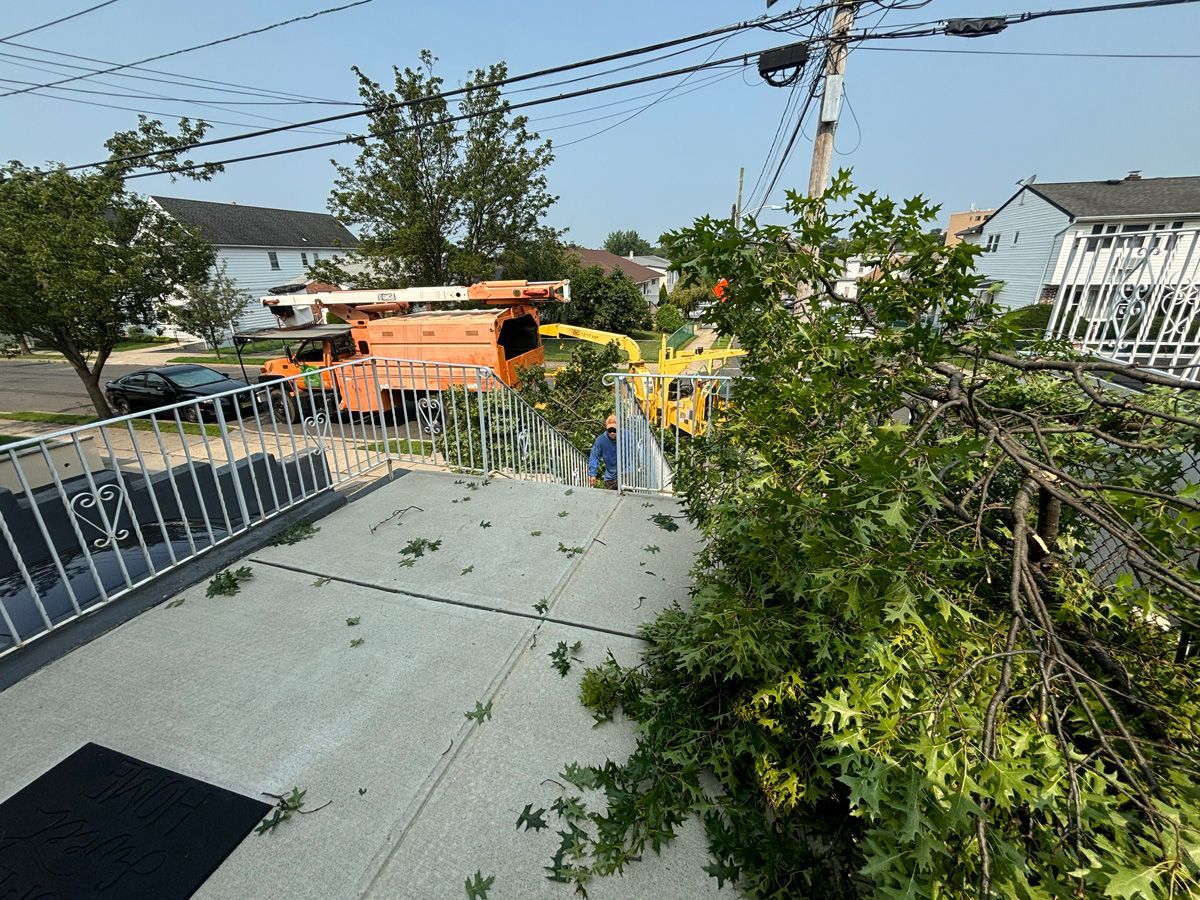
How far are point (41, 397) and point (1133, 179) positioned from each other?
159 ft

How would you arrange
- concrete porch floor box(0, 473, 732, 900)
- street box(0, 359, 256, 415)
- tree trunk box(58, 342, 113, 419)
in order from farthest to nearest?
street box(0, 359, 256, 415), tree trunk box(58, 342, 113, 419), concrete porch floor box(0, 473, 732, 900)

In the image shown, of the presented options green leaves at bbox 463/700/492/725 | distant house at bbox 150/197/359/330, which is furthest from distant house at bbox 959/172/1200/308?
distant house at bbox 150/197/359/330

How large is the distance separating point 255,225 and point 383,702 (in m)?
42.1

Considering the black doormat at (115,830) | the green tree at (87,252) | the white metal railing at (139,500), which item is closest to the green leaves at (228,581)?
the white metal railing at (139,500)

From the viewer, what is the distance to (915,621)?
1.18 meters

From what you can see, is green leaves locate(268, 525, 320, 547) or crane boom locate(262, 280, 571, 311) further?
crane boom locate(262, 280, 571, 311)

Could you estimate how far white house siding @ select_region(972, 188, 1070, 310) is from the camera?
23500mm

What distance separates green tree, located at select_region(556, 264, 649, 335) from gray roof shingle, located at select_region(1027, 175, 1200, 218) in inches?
829

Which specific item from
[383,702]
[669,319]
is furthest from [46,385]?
[669,319]

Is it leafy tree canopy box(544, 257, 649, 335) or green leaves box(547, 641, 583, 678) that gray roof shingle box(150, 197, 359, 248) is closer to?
leafy tree canopy box(544, 257, 649, 335)

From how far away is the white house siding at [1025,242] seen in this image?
2350 cm

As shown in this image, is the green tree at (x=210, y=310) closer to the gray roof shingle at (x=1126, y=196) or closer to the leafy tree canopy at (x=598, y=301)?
the leafy tree canopy at (x=598, y=301)

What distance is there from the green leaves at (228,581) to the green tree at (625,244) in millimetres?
88150

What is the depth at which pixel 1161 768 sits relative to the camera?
→ 1.10m
